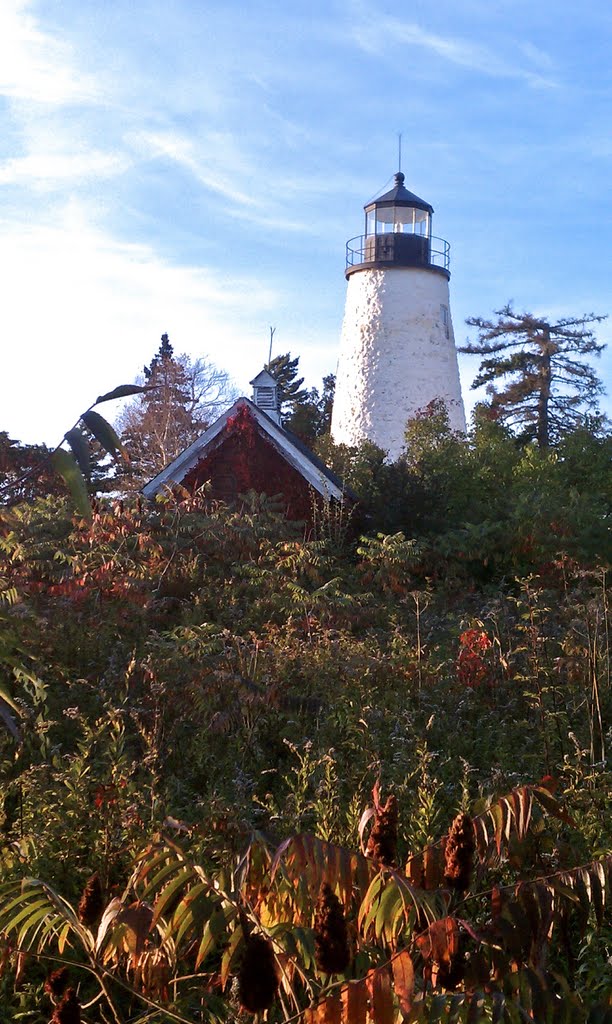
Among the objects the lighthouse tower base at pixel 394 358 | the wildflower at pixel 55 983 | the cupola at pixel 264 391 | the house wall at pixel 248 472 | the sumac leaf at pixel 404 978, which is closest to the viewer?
the sumac leaf at pixel 404 978

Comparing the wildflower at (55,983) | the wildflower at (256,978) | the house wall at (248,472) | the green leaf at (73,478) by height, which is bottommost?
the wildflower at (55,983)

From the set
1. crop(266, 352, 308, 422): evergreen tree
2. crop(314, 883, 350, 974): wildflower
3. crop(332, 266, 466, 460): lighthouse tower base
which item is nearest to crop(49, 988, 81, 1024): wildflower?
crop(314, 883, 350, 974): wildflower

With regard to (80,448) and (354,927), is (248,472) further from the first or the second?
(80,448)

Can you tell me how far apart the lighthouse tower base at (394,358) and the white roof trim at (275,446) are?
34.1ft

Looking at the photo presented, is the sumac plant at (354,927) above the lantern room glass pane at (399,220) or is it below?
below

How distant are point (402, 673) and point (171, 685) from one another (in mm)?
2241

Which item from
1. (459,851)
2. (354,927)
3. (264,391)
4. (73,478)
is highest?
(264,391)

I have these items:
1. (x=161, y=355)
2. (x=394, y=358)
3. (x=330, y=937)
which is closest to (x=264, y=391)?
(x=394, y=358)

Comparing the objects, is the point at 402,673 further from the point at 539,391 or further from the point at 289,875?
the point at 539,391

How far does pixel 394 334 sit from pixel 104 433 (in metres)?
27.6

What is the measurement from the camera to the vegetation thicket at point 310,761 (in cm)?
279

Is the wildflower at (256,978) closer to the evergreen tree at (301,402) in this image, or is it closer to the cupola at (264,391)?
the cupola at (264,391)

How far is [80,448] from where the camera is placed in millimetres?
2859

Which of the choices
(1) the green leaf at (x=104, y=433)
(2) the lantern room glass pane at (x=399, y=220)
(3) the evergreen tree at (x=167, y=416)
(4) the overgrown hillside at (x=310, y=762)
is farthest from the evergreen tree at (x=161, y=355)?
(1) the green leaf at (x=104, y=433)
